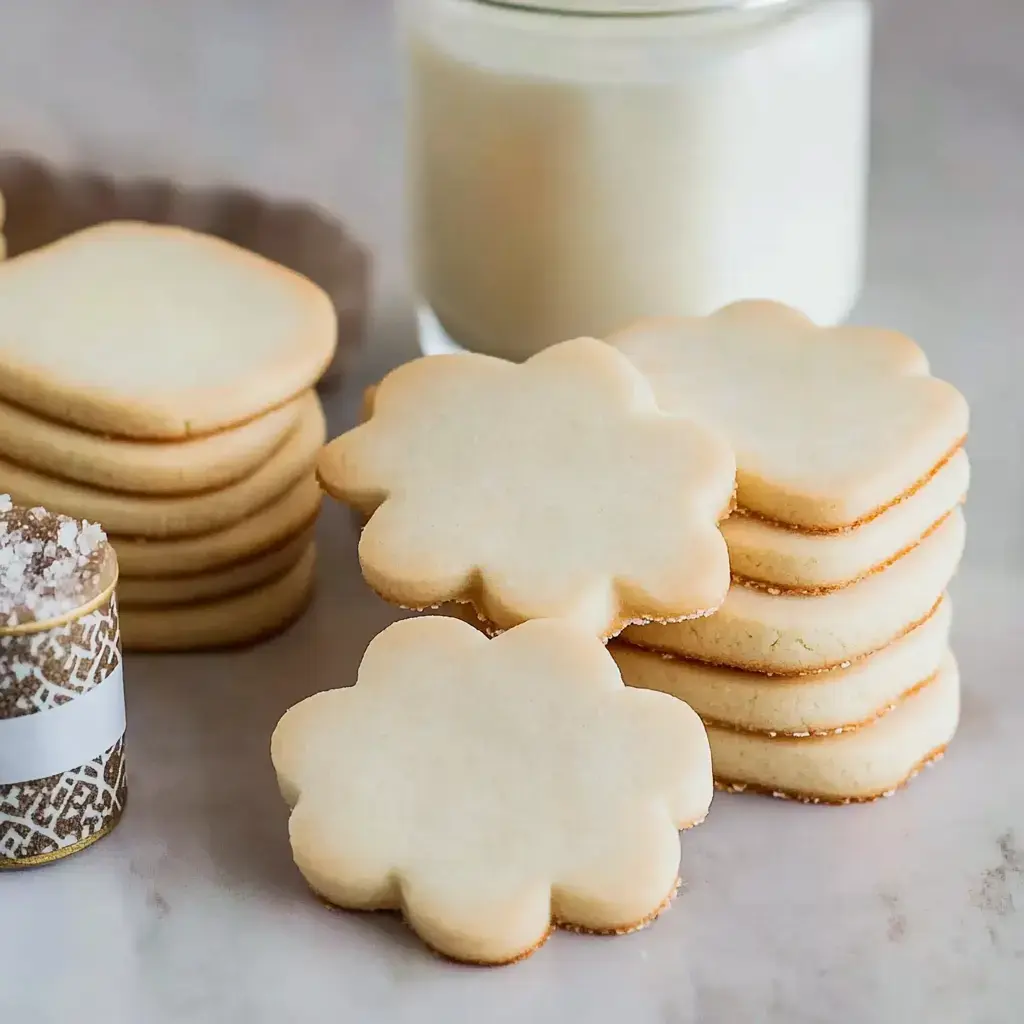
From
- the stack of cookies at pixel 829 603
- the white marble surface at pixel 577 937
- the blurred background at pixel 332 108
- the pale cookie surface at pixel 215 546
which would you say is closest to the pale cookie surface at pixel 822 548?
the stack of cookies at pixel 829 603

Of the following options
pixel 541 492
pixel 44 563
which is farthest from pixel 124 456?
pixel 541 492

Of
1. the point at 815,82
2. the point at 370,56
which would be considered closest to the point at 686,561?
the point at 815,82

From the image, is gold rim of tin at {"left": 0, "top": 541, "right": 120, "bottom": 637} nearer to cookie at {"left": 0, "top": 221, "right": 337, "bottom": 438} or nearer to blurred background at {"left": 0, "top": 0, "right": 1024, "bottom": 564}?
cookie at {"left": 0, "top": 221, "right": 337, "bottom": 438}

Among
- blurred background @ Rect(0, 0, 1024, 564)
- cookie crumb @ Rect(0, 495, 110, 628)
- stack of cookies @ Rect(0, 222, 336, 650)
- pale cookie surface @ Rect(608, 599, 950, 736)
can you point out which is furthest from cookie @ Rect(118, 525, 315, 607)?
blurred background @ Rect(0, 0, 1024, 564)

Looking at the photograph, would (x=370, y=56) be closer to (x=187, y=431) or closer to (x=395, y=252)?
(x=395, y=252)

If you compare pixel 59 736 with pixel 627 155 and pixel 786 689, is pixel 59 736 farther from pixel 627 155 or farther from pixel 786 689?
pixel 627 155
